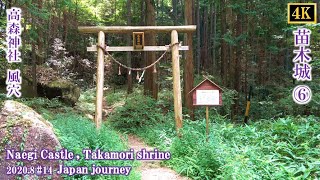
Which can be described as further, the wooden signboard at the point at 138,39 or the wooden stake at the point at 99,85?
the wooden signboard at the point at 138,39

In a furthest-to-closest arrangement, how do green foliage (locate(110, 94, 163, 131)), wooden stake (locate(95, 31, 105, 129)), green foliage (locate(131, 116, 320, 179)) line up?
green foliage (locate(110, 94, 163, 131))
wooden stake (locate(95, 31, 105, 129))
green foliage (locate(131, 116, 320, 179))

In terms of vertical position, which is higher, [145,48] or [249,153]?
[145,48]

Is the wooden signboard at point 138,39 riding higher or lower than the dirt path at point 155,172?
higher

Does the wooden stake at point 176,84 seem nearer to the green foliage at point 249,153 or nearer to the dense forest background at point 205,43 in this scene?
the green foliage at point 249,153

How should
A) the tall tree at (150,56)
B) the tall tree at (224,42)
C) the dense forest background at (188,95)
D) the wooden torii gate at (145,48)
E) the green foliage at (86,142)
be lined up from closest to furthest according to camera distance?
the green foliage at (86,142)
the dense forest background at (188,95)
the wooden torii gate at (145,48)
the tall tree at (150,56)
the tall tree at (224,42)

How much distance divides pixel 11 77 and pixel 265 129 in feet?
18.0

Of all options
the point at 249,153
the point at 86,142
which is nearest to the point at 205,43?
the point at 249,153

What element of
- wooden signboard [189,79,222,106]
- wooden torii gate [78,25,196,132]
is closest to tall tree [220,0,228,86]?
wooden torii gate [78,25,196,132]

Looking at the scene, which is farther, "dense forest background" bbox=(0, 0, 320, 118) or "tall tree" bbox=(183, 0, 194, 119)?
"dense forest background" bbox=(0, 0, 320, 118)

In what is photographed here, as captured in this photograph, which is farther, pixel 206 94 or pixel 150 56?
pixel 150 56

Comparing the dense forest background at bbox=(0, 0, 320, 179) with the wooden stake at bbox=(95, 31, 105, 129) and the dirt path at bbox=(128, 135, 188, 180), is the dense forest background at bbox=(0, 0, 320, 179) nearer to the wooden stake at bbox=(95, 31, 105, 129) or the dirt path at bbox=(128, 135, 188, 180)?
the dirt path at bbox=(128, 135, 188, 180)

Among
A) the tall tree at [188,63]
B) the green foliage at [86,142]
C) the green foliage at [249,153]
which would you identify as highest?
the tall tree at [188,63]

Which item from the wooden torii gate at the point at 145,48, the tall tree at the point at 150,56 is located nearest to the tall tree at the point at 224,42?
the tall tree at the point at 150,56

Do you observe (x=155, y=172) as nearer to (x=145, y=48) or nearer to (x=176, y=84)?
(x=176, y=84)
